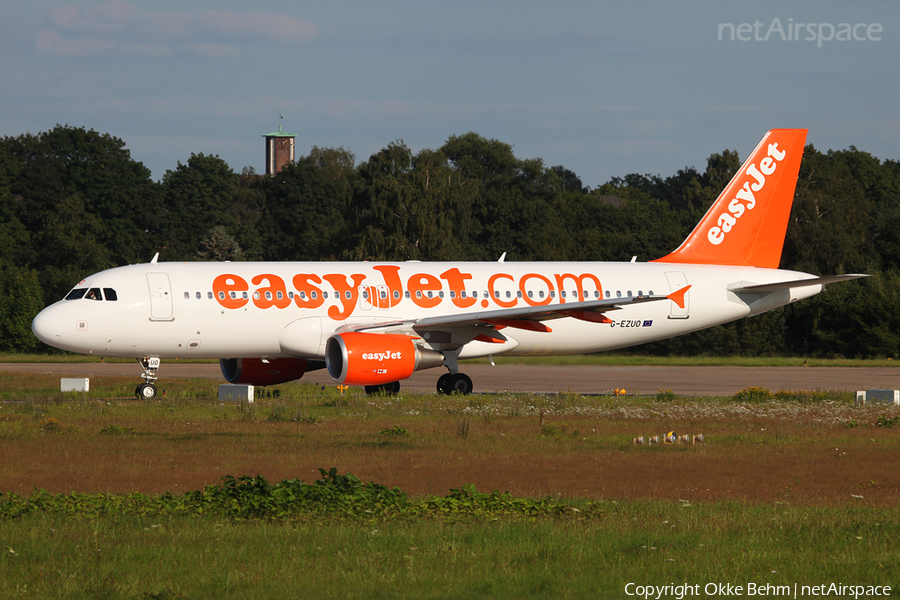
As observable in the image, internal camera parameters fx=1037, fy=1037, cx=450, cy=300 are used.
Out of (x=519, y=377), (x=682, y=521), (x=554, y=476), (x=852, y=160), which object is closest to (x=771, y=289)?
(x=519, y=377)

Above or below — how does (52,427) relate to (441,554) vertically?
above

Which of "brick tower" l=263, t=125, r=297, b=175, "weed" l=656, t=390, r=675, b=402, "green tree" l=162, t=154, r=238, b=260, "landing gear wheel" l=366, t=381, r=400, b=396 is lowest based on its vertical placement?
"weed" l=656, t=390, r=675, b=402

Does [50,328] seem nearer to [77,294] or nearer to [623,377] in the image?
[77,294]

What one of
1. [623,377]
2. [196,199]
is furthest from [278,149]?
[623,377]

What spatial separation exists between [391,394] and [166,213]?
69123 millimetres

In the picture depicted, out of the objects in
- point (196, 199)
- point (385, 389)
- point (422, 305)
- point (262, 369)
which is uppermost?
point (196, 199)

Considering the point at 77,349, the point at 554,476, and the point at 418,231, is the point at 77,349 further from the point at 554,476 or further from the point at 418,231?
the point at 418,231

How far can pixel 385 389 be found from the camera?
96.2 feet

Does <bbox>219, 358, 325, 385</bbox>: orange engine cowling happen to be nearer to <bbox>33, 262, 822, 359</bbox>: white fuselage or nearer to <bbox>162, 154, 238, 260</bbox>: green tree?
<bbox>33, 262, 822, 359</bbox>: white fuselage

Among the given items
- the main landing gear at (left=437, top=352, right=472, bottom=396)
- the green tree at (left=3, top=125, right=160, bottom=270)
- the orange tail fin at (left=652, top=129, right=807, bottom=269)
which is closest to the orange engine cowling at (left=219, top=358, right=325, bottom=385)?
the main landing gear at (left=437, top=352, right=472, bottom=396)

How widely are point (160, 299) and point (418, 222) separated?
47.0 m

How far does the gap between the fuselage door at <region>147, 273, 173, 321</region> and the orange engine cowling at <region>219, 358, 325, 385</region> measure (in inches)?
116

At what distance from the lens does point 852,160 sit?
343ft

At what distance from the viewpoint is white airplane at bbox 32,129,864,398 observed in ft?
86.9
